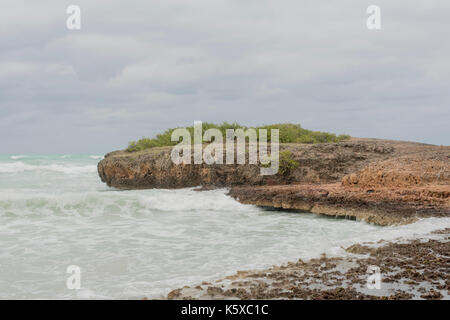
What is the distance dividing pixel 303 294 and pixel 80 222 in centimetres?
842

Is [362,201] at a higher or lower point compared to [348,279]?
higher

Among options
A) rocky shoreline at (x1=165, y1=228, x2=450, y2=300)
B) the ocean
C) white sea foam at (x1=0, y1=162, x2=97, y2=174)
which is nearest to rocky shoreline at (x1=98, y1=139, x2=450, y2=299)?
rocky shoreline at (x1=165, y1=228, x2=450, y2=300)

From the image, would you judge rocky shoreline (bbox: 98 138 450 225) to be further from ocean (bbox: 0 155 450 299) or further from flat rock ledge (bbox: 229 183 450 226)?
ocean (bbox: 0 155 450 299)

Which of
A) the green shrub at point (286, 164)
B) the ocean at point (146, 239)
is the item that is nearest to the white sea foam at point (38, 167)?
the ocean at point (146, 239)

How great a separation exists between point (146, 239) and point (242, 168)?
23.0 feet

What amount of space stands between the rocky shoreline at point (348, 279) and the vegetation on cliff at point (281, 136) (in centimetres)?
1212

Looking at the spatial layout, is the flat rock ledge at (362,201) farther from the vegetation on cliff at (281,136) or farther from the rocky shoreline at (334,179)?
the vegetation on cliff at (281,136)

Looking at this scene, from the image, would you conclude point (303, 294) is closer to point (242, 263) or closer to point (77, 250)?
point (242, 263)

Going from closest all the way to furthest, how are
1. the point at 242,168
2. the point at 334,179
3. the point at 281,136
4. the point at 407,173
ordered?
1. the point at 407,173
2. the point at 334,179
3. the point at 242,168
4. the point at 281,136

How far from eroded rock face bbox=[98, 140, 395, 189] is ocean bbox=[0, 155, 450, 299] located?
5.56 feet

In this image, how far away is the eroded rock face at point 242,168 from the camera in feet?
49.2

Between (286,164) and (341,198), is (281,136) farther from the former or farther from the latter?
(341,198)

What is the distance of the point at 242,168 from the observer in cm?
1552

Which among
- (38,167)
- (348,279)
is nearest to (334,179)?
(348,279)
